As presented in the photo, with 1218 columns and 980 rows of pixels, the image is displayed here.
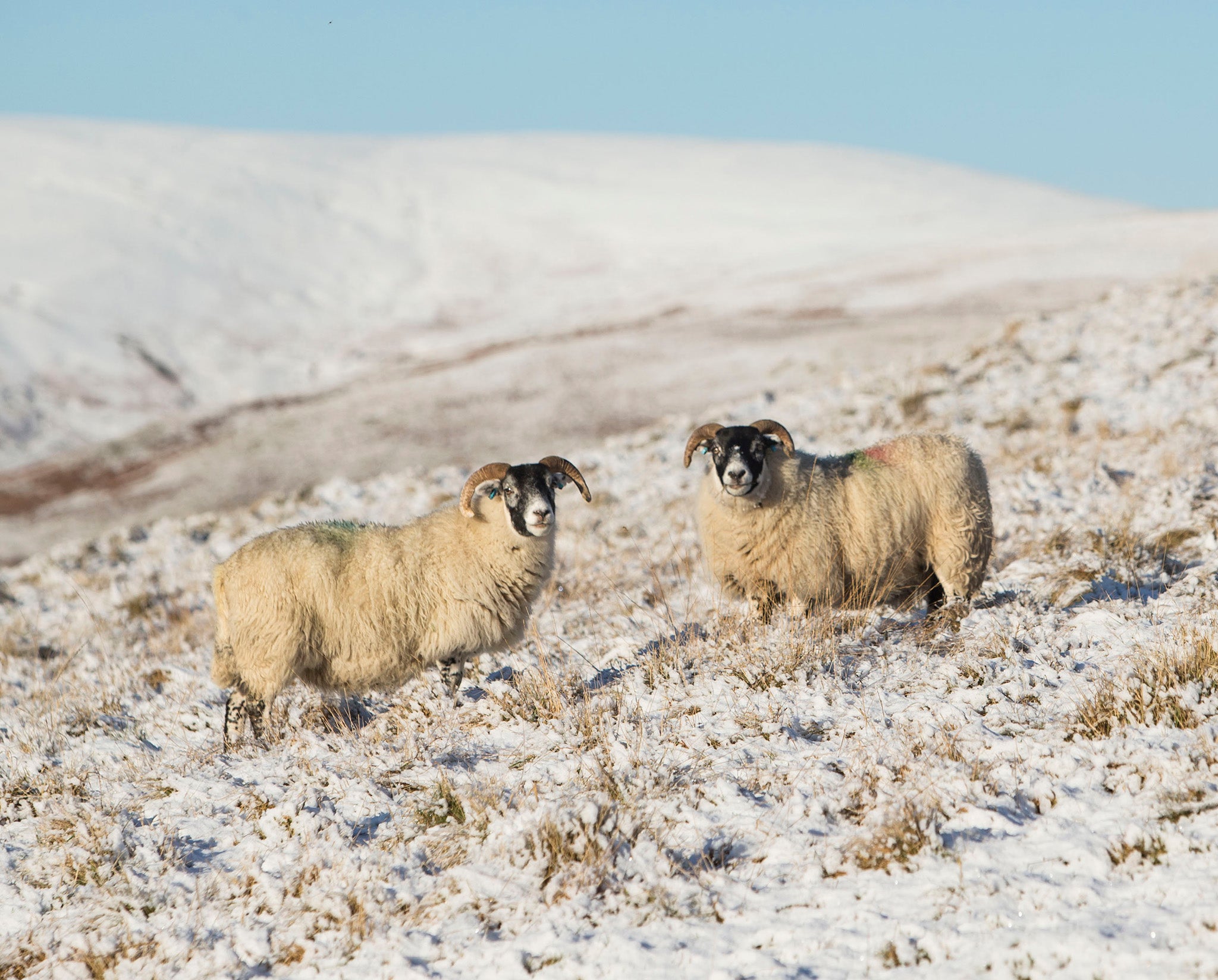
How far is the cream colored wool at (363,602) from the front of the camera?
Answer: 751 centimetres

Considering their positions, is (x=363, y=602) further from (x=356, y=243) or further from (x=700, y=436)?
(x=356, y=243)

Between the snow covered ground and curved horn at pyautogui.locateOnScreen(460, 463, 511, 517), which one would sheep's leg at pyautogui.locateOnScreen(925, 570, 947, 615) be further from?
the snow covered ground

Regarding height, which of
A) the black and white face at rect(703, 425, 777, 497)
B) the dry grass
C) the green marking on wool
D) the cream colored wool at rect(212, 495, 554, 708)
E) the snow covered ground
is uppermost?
the snow covered ground

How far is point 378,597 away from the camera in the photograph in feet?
25.2

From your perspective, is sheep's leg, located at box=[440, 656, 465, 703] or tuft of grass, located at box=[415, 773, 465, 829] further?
sheep's leg, located at box=[440, 656, 465, 703]

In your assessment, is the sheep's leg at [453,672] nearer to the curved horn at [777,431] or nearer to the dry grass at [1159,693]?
the curved horn at [777,431]

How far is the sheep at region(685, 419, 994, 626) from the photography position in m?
8.45

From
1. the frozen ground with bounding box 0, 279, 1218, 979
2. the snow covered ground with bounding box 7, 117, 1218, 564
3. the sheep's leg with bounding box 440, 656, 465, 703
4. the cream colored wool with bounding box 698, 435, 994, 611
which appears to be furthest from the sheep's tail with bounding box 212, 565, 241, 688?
the snow covered ground with bounding box 7, 117, 1218, 564

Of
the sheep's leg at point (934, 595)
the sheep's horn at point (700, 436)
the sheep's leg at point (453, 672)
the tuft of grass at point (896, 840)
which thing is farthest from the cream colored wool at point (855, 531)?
the tuft of grass at point (896, 840)

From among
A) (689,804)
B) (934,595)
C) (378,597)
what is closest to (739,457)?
(934,595)

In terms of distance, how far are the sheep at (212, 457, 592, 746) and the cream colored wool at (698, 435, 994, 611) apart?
1537 mm

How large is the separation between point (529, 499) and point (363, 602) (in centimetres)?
148

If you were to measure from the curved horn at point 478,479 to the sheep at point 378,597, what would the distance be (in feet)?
0.04

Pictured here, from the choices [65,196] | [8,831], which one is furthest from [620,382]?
[65,196]
